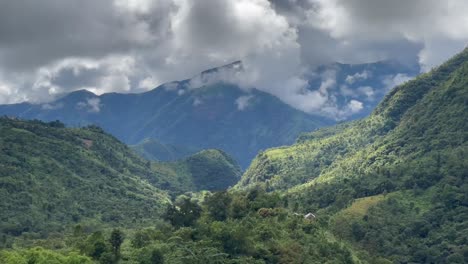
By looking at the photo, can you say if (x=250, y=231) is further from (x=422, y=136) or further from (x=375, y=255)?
(x=422, y=136)

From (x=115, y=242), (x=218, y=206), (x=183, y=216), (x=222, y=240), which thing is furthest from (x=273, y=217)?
(x=115, y=242)

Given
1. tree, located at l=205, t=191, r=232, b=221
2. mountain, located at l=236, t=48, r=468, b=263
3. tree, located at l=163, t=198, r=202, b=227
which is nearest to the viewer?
tree, located at l=163, t=198, r=202, b=227

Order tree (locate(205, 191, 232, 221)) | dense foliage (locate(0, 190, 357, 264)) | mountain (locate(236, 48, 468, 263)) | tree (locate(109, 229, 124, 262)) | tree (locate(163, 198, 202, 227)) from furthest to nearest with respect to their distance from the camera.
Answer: mountain (locate(236, 48, 468, 263))
tree (locate(205, 191, 232, 221))
tree (locate(163, 198, 202, 227))
tree (locate(109, 229, 124, 262))
dense foliage (locate(0, 190, 357, 264))

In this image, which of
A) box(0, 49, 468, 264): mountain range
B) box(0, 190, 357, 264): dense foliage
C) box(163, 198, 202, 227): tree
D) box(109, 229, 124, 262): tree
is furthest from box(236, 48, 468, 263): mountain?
box(109, 229, 124, 262): tree

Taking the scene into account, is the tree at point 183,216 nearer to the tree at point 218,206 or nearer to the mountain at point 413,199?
the tree at point 218,206

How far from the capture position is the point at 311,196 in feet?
590

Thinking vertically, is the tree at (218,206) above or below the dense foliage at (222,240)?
above

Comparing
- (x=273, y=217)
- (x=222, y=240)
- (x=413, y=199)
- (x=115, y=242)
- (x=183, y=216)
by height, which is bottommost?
(x=115, y=242)

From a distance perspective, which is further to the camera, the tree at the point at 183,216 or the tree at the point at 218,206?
the tree at the point at 218,206

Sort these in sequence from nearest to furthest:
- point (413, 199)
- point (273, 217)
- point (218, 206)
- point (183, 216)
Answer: point (183, 216), point (273, 217), point (218, 206), point (413, 199)

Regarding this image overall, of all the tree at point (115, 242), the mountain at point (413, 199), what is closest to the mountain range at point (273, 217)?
the tree at point (115, 242)

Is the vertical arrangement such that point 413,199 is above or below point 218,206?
above

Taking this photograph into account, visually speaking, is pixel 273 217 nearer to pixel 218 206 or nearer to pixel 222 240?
pixel 218 206

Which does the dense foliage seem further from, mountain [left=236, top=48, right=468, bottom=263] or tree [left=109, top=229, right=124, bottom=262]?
mountain [left=236, top=48, right=468, bottom=263]
